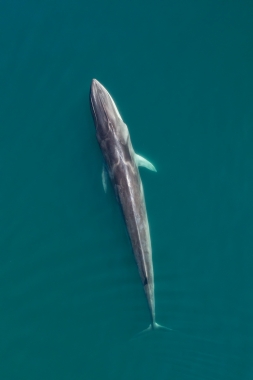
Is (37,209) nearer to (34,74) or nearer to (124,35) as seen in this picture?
(34,74)

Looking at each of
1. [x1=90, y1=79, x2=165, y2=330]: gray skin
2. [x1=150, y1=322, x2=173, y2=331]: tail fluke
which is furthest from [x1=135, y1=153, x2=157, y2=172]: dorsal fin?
[x1=150, y1=322, x2=173, y2=331]: tail fluke

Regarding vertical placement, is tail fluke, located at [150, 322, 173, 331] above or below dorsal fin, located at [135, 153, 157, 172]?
below

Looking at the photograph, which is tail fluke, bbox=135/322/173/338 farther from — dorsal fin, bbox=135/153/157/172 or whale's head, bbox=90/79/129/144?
whale's head, bbox=90/79/129/144

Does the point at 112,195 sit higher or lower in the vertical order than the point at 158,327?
higher

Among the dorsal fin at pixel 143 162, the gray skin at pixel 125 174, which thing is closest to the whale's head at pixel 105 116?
the gray skin at pixel 125 174

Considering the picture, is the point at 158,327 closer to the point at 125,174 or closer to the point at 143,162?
the point at 125,174

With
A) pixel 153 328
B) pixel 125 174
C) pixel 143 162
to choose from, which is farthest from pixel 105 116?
pixel 153 328

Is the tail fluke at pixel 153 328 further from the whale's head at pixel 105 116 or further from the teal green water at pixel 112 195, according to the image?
the whale's head at pixel 105 116
